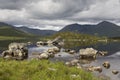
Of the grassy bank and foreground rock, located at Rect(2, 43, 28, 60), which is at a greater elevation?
the grassy bank

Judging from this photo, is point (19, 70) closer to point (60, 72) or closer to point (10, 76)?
point (10, 76)

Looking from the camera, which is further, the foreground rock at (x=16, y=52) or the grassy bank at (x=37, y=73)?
the foreground rock at (x=16, y=52)

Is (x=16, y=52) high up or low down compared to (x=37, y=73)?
down

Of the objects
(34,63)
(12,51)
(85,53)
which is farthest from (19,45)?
(34,63)

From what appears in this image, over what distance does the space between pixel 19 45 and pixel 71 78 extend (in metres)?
76.0

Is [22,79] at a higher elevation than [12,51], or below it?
higher

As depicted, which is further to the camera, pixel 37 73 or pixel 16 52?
pixel 16 52

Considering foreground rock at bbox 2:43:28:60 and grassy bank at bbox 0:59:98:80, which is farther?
foreground rock at bbox 2:43:28:60

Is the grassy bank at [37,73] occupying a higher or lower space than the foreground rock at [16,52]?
higher

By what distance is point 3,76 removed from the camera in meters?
17.8

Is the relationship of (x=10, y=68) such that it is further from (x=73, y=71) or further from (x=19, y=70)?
(x=73, y=71)

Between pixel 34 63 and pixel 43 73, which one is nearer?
pixel 43 73

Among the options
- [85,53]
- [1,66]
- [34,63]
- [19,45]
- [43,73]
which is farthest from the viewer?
[19,45]

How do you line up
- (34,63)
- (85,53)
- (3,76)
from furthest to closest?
1. (85,53)
2. (34,63)
3. (3,76)
